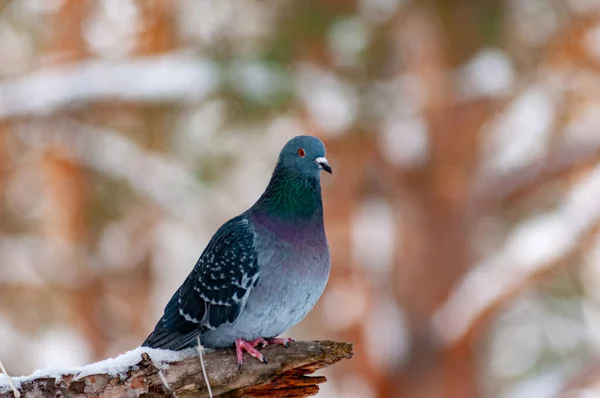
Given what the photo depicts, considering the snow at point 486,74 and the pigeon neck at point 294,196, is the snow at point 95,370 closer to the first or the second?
the pigeon neck at point 294,196

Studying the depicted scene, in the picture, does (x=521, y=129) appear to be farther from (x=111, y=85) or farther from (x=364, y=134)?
(x=111, y=85)

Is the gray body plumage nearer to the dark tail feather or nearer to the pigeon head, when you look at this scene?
the dark tail feather

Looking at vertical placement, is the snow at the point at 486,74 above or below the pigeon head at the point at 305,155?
above

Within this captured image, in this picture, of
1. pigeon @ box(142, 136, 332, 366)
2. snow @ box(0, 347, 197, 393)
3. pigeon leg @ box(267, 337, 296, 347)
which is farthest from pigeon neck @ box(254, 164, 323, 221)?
snow @ box(0, 347, 197, 393)

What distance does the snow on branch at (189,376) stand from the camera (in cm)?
284

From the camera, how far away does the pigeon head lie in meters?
3.26

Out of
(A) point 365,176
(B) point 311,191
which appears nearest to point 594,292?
(A) point 365,176

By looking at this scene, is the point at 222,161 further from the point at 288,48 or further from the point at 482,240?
the point at 482,240

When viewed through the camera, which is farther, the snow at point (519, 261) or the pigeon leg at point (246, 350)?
the snow at point (519, 261)

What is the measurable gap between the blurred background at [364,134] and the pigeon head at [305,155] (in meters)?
4.16

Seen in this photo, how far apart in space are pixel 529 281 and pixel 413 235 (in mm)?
1336

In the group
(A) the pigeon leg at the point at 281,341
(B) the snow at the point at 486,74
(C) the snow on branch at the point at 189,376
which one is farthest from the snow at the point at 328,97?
(C) the snow on branch at the point at 189,376

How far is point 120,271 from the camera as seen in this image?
12859 mm

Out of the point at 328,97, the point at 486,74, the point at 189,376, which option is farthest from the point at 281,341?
the point at 486,74
